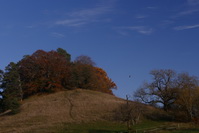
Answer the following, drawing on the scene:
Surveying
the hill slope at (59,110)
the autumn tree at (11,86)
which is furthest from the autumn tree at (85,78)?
the autumn tree at (11,86)

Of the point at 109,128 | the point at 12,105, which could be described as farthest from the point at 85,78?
the point at 109,128

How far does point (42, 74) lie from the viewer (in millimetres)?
83312

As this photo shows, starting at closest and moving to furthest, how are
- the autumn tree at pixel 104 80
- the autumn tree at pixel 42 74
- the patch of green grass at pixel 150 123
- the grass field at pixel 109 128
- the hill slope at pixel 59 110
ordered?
the grass field at pixel 109 128
the patch of green grass at pixel 150 123
the hill slope at pixel 59 110
the autumn tree at pixel 42 74
the autumn tree at pixel 104 80

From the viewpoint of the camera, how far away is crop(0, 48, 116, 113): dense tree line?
78312mm

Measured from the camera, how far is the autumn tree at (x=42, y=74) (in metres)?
82.2

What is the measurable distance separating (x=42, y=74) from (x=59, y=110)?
19.2 meters

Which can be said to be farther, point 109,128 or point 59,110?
point 59,110

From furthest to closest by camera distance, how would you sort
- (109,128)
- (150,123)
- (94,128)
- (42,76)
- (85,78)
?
1. (85,78)
2. (42,76)
3. (150,123)
4. (109,128)
5. (94,128)

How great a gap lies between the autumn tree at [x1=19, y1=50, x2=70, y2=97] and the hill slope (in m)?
3.41

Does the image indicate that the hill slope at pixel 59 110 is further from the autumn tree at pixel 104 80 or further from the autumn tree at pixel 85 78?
the autumn tree at pixel 104 80

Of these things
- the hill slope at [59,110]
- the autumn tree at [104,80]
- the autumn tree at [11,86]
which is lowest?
the hill slope at [59,110]

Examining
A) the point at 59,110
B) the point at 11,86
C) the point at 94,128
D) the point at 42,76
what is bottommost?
the point at 94,128

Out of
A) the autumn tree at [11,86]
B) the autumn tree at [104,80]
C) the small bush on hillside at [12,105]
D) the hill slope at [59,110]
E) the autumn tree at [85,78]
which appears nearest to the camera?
the hill slope at [59,110]

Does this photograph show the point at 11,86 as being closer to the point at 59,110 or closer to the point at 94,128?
the point at 59,110
